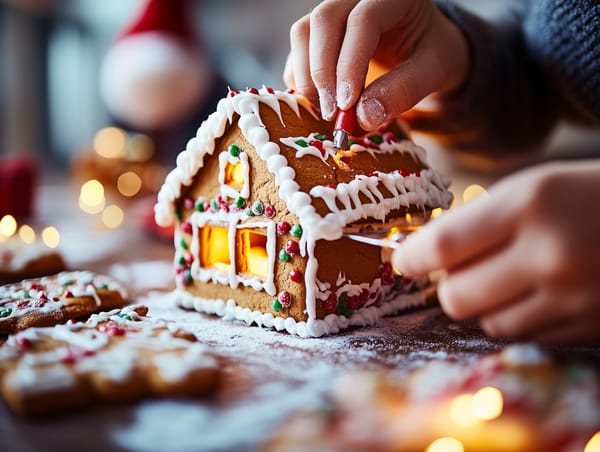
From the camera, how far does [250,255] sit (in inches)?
58.1

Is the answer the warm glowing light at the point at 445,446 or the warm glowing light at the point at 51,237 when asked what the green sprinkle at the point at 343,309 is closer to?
the warm glowing light at the point at 445,446

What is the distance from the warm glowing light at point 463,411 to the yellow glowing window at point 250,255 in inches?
24.7

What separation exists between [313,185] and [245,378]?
0.45 m

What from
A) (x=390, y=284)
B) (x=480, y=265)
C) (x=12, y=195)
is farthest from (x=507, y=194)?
(x=12, y=195)

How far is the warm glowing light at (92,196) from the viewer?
3535 millimetres

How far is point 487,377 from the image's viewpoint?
3.14 feet

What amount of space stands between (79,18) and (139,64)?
10.3 ft

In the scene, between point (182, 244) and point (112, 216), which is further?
point (112, 216)

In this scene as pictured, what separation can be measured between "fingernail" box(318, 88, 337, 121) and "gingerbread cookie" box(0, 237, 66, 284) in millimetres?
1100

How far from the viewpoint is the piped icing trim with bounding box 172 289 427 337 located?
4.32 feet

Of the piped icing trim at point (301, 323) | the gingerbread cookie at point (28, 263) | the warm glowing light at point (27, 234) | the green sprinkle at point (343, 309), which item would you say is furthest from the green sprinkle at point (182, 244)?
the warm glowing light at point (27, 234)

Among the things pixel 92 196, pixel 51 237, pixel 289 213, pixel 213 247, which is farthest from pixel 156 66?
pixel 289 213

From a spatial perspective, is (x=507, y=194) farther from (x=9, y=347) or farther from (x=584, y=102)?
(x=584, y=102)

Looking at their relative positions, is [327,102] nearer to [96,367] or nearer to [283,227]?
[283,227]
